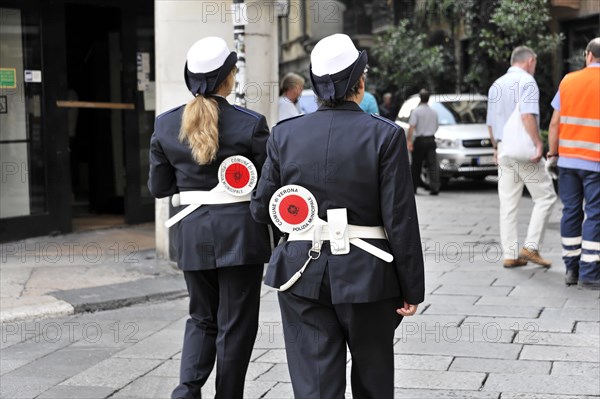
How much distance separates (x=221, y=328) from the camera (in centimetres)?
491

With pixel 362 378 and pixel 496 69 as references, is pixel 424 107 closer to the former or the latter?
pixel 496 69

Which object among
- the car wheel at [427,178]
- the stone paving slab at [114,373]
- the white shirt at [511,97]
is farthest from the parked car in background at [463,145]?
the stone paving slab at [114,373]

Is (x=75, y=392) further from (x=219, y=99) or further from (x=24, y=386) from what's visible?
(x=219, y=99)

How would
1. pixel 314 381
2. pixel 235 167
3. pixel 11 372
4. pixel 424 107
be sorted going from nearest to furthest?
pixel 314 381, pixel 235 167, pixel 11 372, pixel 424 107

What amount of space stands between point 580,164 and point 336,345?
15.7 feet

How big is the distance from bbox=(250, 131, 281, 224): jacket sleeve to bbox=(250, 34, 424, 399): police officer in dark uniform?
0.04 m

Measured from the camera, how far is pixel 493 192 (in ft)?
58.0

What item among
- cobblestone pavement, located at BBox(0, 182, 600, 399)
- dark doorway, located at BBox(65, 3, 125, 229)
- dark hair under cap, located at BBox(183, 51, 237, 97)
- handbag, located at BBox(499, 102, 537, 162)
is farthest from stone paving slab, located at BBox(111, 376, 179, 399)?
dark doorway, located at BBox(65, 3, 125, 229)

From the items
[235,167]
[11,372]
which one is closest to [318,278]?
[235,167]

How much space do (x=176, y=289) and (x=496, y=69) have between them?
14026mm

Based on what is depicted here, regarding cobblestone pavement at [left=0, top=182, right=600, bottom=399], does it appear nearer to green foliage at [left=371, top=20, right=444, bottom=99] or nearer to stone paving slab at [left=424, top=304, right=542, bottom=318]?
stone paving slab at [left=424, top=304, right=542, bottom=318]

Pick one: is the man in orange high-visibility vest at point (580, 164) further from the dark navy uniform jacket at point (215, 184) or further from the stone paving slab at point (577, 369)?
the dark navy uniform jacket at point (215, 184)

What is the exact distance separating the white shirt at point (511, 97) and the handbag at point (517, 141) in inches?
5.0

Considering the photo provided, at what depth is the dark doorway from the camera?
12.5 m
